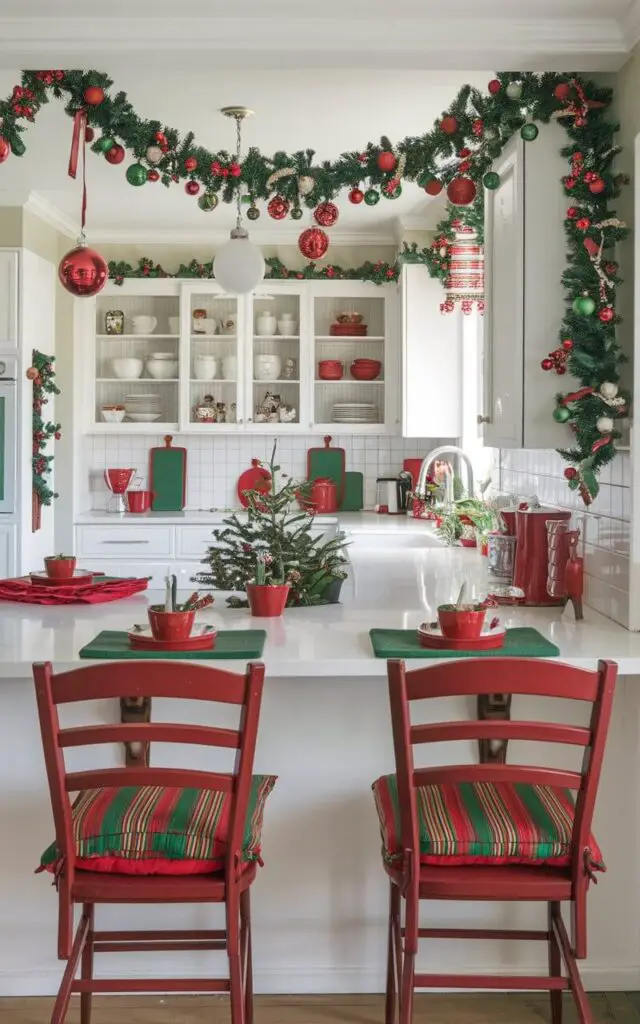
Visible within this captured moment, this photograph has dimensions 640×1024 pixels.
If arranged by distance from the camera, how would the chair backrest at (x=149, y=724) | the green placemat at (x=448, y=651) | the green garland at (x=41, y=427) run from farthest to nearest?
the green garland at (x=41, y=427), the green placemat at (x=448, y=651), the chair backrest at (x=149, y=724)

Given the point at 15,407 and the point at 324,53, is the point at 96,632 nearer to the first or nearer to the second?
the point at 324,53

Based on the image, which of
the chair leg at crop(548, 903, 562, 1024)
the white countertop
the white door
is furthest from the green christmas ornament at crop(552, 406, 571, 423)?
the chair leg at crop(548, 903, 562, 1024)

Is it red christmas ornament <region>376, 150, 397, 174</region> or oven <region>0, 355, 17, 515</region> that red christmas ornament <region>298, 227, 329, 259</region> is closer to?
red christmas ornament <region>376, 150, 397, 174</region>

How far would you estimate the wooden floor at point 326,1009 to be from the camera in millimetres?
2545

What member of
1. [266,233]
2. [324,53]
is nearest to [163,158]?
[324,53]

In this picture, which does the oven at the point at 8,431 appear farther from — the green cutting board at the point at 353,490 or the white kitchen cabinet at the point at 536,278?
the white kitchen cabinet at the point at 536,278

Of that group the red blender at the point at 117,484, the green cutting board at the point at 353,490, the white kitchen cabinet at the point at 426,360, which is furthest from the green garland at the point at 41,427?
the white kitchen cabinet at the point at 426,360

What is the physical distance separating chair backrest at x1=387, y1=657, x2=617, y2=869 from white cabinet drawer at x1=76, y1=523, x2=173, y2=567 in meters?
4.34

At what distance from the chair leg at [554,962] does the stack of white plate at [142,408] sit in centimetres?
467

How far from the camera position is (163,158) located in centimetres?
329

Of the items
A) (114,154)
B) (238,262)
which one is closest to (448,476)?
→ (238,262)

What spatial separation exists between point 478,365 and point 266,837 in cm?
361

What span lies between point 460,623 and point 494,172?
154 centimetres

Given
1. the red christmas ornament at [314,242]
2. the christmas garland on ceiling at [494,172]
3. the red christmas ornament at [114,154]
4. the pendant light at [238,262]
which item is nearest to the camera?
the christmas garland on ceiling at [494,172]
